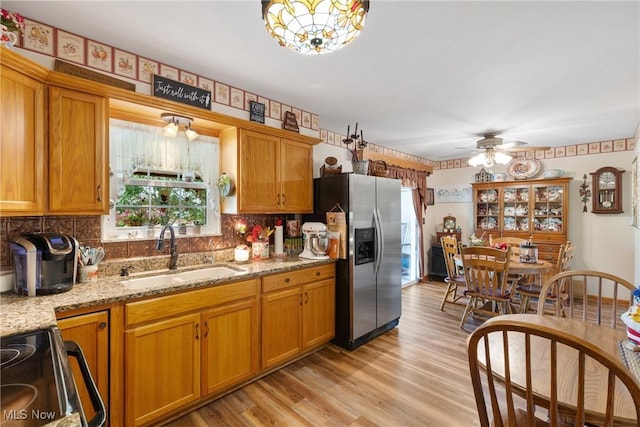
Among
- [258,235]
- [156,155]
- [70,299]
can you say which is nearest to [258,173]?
[258,235]

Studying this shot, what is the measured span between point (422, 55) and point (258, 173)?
1.59 meters

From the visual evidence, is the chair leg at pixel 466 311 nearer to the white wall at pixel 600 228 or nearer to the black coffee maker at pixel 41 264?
the white wall at pixel 600 228

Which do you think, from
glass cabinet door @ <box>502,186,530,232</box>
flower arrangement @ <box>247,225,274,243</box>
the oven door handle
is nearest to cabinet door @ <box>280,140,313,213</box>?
flower arrangement @ <box>247,225,274,243</box>

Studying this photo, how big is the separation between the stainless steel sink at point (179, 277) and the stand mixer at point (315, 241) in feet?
2.49

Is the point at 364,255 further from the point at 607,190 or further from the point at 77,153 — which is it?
the point at 607,190

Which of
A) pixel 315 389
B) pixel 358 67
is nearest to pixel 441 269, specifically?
pixel 315 389

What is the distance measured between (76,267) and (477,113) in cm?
375

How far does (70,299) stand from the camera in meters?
1.54

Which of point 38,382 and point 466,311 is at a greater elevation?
point 38,382

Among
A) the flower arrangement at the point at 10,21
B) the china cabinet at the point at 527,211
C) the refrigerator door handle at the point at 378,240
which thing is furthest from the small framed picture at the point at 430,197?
the flower arrangement at the point at 10,21

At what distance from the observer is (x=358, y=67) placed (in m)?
2.22

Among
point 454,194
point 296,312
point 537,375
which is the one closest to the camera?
point 537,375

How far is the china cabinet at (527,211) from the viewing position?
4.55 meters

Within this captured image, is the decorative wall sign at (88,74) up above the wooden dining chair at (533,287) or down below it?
above
